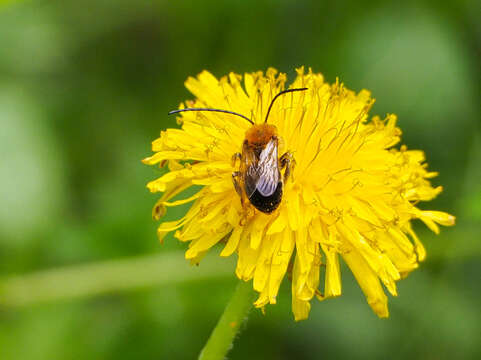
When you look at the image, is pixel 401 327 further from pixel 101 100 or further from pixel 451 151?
pixel 101 100

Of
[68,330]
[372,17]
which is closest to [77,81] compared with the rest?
[68,330]

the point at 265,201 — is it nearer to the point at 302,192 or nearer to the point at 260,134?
the point at 302,192

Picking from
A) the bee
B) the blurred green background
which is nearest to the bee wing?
the bee

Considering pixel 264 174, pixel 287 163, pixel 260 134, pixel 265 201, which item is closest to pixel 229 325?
pixel 265 201

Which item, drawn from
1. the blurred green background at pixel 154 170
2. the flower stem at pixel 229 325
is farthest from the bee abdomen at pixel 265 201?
the blurred green background at pixel 154 170

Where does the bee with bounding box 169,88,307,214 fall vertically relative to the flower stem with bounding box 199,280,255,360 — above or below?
above

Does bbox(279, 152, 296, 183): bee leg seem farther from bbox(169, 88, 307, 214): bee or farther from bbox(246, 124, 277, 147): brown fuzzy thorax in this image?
bbox(246, 124, 277, 147): brown fuzzy thorax
